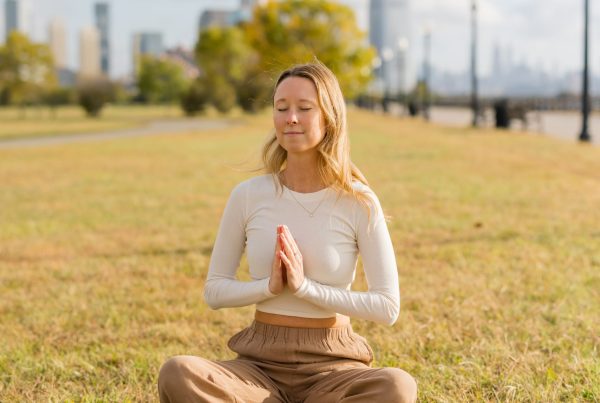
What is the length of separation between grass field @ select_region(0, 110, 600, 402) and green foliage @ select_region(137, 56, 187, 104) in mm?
83065

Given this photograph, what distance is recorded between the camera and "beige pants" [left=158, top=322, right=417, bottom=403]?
109 inches

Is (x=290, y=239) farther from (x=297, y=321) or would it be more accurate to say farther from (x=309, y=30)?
(x=309, y=30)

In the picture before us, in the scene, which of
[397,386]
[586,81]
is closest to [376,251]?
[397,386]

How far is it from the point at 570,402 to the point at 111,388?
211 centimetres

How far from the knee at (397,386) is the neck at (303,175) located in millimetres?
732

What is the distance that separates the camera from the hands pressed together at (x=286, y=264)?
8.99 ft

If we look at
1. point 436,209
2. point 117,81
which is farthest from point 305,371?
point 117,81

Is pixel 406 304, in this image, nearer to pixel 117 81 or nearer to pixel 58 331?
pixel 58 331

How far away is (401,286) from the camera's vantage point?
232 inches

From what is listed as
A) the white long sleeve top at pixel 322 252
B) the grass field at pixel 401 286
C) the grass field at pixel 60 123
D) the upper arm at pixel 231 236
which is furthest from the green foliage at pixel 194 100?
the white long sleeve top at pixel 322 252

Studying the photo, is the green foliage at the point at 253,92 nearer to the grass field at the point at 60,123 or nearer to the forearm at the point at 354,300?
the grass field at the point at 60,123

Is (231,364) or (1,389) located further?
(1,389)

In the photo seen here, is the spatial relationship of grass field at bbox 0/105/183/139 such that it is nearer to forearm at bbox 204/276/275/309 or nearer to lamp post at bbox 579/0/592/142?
lamp post at bbox 579/0/592/142

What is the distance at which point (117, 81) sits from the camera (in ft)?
201
